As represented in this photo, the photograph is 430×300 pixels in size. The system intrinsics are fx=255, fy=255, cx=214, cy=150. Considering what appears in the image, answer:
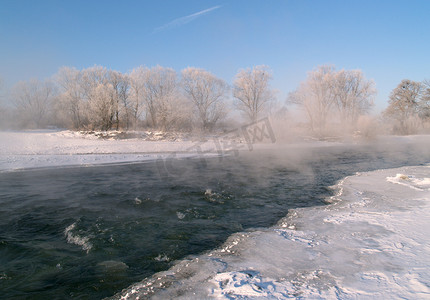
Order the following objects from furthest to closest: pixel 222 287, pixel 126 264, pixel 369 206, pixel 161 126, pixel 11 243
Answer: pixel 161 126, pixel 369 206, pixel 11 243, pixel 126 264, pixel 222 287

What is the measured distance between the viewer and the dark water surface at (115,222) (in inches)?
157

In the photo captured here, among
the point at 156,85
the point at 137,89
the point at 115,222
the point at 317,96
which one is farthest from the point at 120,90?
the point at 115,222

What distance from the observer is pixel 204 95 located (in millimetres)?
47312

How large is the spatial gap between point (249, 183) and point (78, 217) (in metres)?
6.79

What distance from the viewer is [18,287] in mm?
3707

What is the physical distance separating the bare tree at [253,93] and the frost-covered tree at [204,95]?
397cm

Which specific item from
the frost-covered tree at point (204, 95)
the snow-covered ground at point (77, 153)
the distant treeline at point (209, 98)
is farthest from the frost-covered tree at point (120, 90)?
the snow-covered ground at point (77, 153)

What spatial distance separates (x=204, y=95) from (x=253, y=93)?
955 centimetres

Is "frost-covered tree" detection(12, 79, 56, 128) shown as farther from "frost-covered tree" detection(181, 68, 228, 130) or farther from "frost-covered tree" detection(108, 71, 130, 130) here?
"frost-covered tree" detection(181, 68, 228, 130)

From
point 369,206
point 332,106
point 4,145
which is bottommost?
point 369,206

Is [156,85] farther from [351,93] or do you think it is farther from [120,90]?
[351,93]

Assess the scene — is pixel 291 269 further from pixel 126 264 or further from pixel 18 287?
pixel 18 287

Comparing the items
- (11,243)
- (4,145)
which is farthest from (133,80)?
(11,243)

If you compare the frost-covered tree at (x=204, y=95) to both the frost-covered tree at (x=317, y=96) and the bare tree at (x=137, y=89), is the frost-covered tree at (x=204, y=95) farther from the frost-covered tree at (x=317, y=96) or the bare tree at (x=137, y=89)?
the frost-covered tree at (x=317, y=96)
